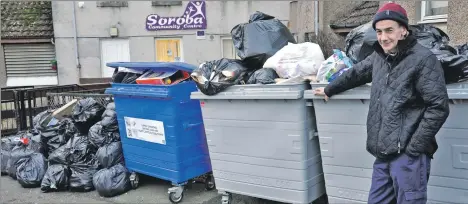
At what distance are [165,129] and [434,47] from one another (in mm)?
2438

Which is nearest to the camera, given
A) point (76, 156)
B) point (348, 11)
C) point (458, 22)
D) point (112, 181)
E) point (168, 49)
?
point (112, 181)

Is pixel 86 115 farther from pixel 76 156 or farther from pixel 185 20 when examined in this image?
pixel 185 20

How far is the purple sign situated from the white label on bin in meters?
10.1

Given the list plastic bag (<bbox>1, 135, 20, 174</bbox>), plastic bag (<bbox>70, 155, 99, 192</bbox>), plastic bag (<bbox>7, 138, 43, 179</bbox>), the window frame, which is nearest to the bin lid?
plastic bag (<bbox>70, 155, 99, 192</bbox>)

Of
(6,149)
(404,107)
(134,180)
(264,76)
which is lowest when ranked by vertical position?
(134,180)

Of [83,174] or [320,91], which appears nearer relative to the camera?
[320,91]

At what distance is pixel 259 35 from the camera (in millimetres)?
3756

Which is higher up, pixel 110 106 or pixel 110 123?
pixel 110 106

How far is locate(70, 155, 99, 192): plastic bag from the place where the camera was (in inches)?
181

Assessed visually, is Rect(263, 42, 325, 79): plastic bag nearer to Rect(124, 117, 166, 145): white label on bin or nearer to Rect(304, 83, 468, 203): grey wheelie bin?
Rect(304, 83, 468, 203): grey wheelie bin

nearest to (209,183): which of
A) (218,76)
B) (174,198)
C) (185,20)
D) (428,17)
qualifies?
(174,198)

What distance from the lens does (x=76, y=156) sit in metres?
4.77

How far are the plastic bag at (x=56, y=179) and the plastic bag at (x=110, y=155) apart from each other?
0.42 m

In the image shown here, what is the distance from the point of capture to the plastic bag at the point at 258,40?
3701 millimetres
